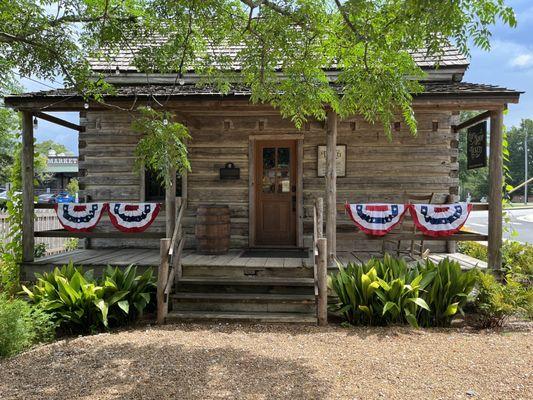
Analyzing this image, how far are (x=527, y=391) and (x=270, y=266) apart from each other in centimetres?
371

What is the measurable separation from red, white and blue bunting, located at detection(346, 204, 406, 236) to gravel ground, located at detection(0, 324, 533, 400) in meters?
1.88

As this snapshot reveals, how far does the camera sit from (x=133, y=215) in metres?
7.41

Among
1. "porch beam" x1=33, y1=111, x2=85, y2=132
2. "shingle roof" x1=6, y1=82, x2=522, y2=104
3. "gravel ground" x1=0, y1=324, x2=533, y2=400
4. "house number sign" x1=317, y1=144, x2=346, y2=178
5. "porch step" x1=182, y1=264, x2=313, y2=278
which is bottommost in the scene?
"gravel ground" x1=0, y1=324, x2=533, y2=400

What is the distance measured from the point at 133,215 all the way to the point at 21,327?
2870mm

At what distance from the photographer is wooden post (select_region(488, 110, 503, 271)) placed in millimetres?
6562

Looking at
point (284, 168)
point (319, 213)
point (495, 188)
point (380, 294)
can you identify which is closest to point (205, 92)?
point (284, 168)

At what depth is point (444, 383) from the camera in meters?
3.84

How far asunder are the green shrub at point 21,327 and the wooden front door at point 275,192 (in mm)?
4485

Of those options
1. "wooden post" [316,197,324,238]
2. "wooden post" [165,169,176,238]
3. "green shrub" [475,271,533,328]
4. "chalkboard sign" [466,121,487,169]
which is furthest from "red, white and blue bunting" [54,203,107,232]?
"chalkboard sign" [466,121,487,169]

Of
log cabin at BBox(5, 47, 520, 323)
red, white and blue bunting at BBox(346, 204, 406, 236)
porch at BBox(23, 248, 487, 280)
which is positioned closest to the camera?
porch at BBox(23, 248, 487, 280)

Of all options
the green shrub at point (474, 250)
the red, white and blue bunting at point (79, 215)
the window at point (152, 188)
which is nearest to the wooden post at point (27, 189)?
the red, white and blue bunting at point (79, 215)

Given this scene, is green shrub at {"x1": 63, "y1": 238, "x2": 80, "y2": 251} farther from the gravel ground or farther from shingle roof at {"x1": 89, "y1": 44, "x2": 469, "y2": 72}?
the gravel ground

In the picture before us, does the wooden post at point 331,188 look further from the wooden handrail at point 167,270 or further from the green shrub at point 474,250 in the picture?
the green shrub at point 474,250

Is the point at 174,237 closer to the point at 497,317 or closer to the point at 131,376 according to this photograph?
the point at 131,376
